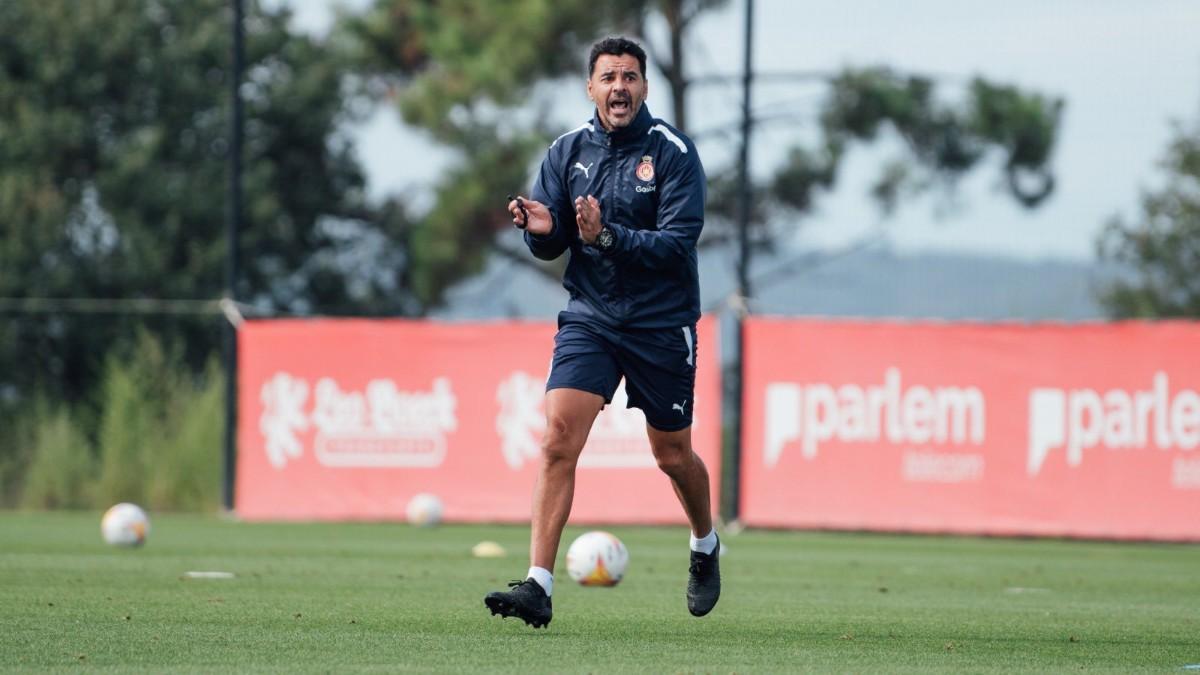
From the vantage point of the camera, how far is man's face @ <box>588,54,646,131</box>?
715 cm

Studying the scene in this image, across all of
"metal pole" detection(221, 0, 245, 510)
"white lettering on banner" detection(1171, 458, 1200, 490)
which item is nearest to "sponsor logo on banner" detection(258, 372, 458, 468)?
"metal pole" detection(221, 0, 245, 510)

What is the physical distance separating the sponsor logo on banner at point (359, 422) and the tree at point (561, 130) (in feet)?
31.6

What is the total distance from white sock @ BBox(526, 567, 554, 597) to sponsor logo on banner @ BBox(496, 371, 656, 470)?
9895 mm

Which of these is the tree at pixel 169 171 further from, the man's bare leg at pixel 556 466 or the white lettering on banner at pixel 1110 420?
the man's bare leg at pixel 556 466

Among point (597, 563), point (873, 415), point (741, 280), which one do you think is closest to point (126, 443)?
point (741, 280)

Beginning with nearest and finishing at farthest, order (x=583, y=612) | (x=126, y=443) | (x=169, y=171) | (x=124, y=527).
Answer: (x=583, y=612) < (x=124, y=527) < (x=126, y=443) < (x=169, y=171)

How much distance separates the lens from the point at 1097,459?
52.6 ft

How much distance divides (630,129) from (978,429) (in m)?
9.78

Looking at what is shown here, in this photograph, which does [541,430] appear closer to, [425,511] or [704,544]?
[425,511]

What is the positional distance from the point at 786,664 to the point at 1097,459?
10396mm

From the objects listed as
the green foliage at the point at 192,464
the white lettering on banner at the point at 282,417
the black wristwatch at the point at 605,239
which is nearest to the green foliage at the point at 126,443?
the green foliage at the point at 192,464

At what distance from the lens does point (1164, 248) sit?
30.9 m

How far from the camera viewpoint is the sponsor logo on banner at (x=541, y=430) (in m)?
17.3

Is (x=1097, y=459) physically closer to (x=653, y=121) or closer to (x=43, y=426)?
(x=653, y=121)
